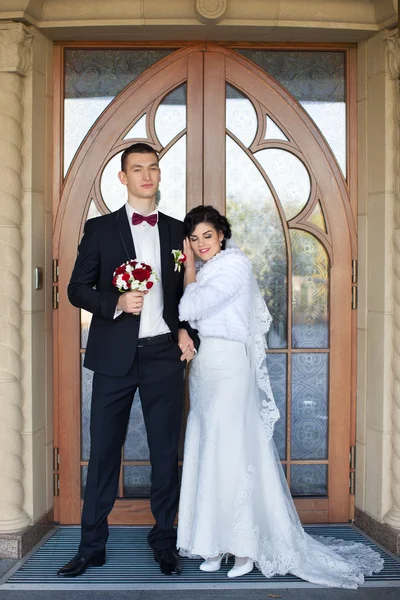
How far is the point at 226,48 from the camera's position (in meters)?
4.79

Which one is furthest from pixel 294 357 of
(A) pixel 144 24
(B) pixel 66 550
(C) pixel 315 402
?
(A) pixel 144 24

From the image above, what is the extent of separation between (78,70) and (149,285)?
1715mm

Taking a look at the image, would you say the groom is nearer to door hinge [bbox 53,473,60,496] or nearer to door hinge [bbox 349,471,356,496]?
door hinge [bbox 53,473,60,496]

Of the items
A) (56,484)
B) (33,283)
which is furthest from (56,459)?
(33,283)

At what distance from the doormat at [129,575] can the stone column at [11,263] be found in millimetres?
266

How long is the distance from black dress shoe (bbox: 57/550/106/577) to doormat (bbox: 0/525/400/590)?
0.11ft

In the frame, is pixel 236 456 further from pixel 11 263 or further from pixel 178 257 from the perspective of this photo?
pixel 11 263

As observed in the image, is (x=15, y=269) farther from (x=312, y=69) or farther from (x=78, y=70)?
(x=312, y=69)

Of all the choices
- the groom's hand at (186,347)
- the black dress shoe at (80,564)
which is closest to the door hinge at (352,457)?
the groom's hand at (186,347)

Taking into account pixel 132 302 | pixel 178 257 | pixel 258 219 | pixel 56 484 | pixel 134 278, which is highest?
pixel 258 219

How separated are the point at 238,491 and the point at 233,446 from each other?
229mm

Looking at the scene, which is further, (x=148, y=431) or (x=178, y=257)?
(x=148, y=431)

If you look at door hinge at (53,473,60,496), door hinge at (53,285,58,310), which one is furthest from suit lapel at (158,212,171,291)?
door hinge at (53,473,60,496)

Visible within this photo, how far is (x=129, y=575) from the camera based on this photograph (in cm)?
416
